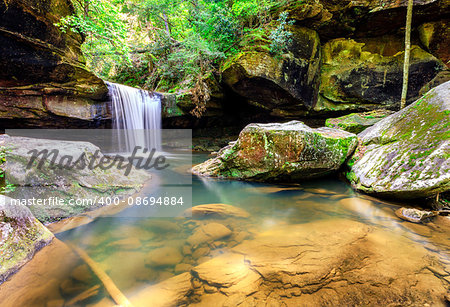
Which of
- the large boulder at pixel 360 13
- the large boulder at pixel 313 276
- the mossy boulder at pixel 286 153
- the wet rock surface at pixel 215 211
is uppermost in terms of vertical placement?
the large boulder at pixel 360 13

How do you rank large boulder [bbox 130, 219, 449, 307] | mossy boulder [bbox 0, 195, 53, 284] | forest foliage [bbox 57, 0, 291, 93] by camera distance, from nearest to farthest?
large boulder [bbox 130, 219, 449, 307]
mossy boulder [bbox 0, 195, 53, 284]
forest foliage [bbox 57, 0, 291, 93]

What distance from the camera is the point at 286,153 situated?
511 centimetres

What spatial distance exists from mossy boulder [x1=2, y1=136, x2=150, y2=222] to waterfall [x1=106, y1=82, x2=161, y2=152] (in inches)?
230

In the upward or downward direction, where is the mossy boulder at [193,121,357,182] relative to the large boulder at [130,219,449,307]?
upward

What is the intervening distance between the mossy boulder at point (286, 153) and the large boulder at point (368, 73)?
7.50 m

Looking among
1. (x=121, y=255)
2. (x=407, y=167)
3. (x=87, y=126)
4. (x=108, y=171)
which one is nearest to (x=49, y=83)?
(x=87, y=126)

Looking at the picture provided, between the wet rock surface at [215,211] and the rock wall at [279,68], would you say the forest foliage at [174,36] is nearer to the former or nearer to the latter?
the rock wall at [279,68]

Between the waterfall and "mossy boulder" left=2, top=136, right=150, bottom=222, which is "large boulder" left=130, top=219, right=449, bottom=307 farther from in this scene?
the waterfall

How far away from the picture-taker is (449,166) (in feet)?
9.96

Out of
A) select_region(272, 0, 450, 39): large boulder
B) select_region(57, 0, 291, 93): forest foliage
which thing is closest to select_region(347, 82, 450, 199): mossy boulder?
select_region(57, 0, 291, 93): forest foliage

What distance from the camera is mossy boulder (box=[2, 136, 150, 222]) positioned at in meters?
3.06

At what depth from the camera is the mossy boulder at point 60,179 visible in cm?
306

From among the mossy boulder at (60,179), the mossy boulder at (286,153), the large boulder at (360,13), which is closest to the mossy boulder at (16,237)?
the mossy boulder at (60,179)

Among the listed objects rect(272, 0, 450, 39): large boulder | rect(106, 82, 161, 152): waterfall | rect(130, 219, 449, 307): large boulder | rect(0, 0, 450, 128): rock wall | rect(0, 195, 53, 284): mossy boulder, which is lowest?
rect(130, 219, 449, 307): large boulder
